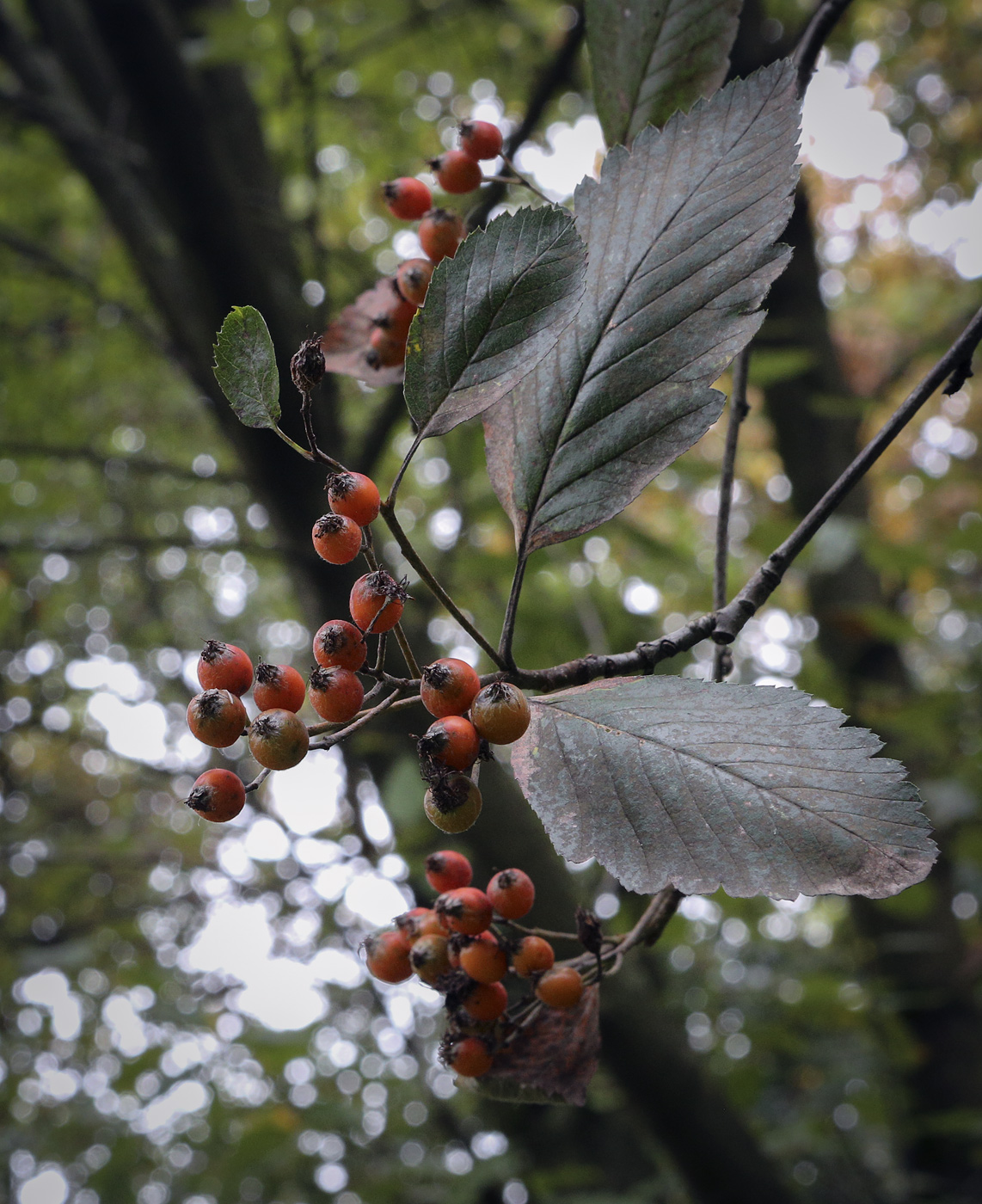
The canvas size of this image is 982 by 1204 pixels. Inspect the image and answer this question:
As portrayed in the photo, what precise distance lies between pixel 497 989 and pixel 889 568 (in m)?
2.61

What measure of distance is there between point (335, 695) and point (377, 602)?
9cm

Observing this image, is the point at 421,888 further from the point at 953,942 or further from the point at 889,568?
the point at 953,942

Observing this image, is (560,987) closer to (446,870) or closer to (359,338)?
(446,870)

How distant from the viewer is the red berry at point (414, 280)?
0.97 meters

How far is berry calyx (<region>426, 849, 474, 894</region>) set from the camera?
3.23 feet

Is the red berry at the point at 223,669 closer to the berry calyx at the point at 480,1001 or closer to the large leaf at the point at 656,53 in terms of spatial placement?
the berry calyx at the point at 480,1001

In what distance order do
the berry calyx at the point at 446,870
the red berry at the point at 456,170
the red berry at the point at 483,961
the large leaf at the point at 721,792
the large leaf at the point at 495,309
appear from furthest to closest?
the red berry at the point at 456,170
the berry calyx at the point at 446,870
the red berry at the point at 483,961
the large leaf at the point at 495,309
the large leaf at the point at 721,792

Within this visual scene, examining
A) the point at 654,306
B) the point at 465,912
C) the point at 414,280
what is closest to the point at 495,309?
the point at 654,306

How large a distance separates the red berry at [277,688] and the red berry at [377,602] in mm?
82

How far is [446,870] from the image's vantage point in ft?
3.25

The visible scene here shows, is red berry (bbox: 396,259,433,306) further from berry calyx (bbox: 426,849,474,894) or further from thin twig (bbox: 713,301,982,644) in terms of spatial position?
berry calyx (bbox: 426,849,474,894)

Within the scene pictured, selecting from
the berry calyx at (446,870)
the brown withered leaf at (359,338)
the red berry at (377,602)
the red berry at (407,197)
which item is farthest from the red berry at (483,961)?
the red berry at (407,197)

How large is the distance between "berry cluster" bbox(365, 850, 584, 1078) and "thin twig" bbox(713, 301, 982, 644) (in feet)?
1.17

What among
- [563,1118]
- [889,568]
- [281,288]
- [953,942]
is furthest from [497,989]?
[953,942]
